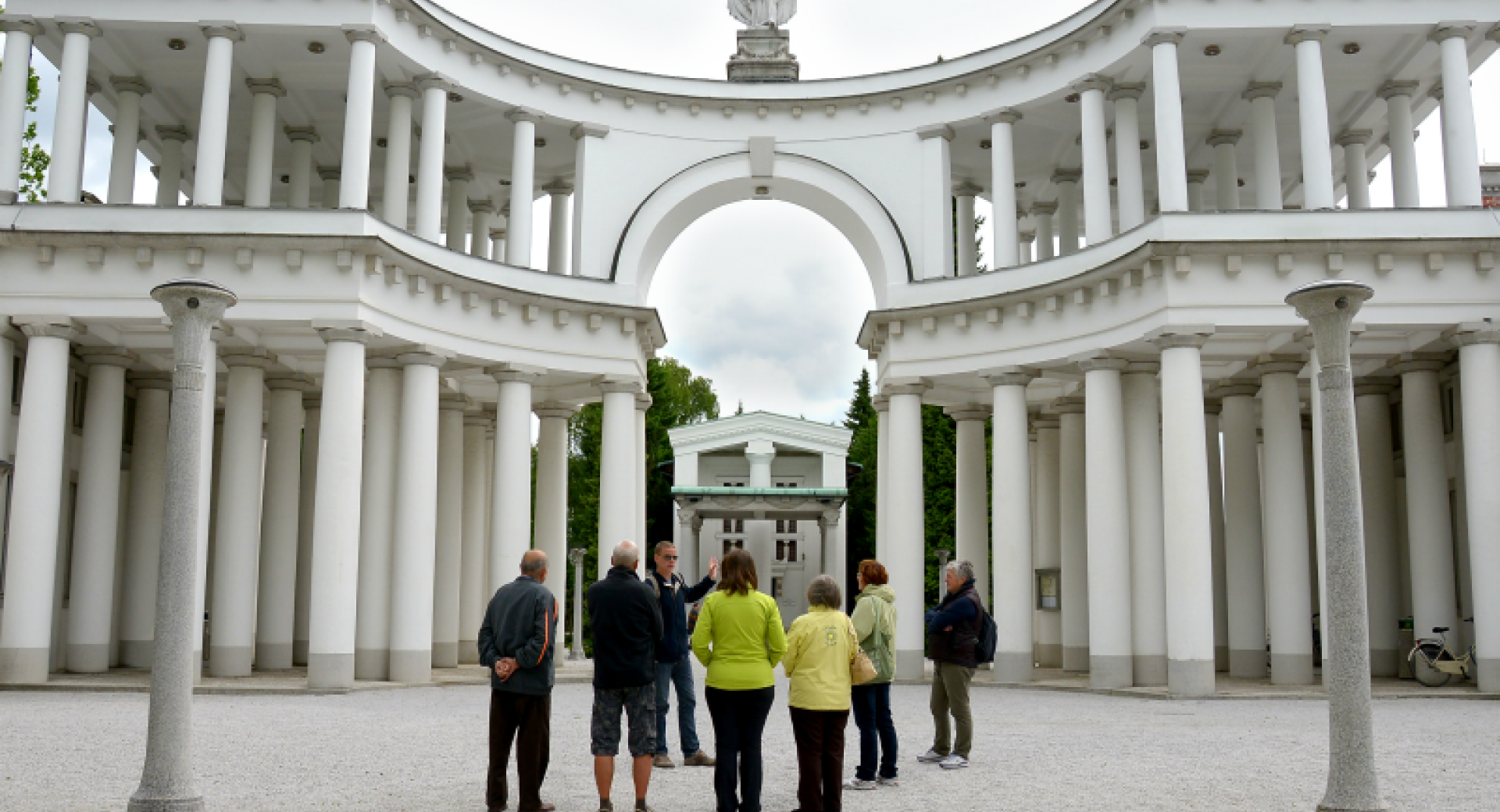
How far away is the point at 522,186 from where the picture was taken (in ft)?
96.4

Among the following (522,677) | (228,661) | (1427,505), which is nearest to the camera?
(522,677)

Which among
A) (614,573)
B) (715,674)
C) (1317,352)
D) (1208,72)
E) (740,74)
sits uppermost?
(740,74)

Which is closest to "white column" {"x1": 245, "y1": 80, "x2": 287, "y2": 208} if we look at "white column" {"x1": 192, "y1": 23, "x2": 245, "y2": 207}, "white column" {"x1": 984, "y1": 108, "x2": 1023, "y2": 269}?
"white column" {"x1": 192, "y1": 23, "x2": 245, "y2": 207}

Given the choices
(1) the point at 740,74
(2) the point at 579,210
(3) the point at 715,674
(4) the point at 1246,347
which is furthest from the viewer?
(1) the point at 740,74

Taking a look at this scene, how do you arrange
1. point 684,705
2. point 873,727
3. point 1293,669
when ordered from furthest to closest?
point 1293,669 → point 684,705 → point 873,727

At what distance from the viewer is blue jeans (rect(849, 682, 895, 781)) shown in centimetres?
1212

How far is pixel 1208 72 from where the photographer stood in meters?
27.2

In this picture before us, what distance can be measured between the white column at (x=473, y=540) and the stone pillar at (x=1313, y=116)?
65.4ft

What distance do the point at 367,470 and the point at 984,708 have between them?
13107mm

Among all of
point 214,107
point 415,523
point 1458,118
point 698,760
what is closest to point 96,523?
point 415,523

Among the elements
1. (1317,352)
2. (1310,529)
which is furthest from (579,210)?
(1317,352)

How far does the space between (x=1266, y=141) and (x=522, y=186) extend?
15430 millimetres

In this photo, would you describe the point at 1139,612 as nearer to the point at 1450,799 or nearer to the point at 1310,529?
the point at 1310,529

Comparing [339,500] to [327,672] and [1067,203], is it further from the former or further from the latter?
[1067,203]
